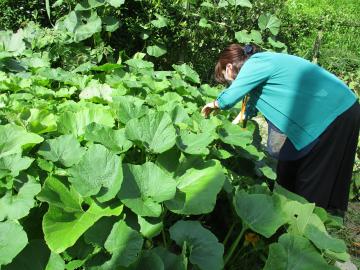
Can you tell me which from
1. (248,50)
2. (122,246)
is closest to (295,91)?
(248,50)

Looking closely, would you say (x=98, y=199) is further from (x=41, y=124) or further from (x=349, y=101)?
(x=349, y=101)

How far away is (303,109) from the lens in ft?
8.68

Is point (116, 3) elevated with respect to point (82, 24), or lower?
elevated

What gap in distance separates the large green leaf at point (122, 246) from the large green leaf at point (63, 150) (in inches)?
16.4

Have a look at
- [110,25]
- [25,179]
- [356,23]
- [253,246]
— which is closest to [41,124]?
[25,179]

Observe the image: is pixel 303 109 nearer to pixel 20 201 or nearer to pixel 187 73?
pixel 187 73

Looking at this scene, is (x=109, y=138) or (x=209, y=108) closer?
(x=109, y=138)

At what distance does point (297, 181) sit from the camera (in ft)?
9.70

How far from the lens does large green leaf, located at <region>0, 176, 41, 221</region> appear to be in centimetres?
154

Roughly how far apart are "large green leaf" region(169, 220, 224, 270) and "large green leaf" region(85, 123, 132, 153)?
44 centimetres

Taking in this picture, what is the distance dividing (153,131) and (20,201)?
0.63m

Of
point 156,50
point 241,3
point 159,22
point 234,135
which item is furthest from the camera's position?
point 241,3

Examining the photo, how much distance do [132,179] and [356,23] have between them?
25.3 ft

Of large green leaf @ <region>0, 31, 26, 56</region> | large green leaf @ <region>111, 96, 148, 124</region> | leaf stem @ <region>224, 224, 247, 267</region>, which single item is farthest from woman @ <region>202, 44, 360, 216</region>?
large green leaf @ <region>0, 31, 26, 56</region>
